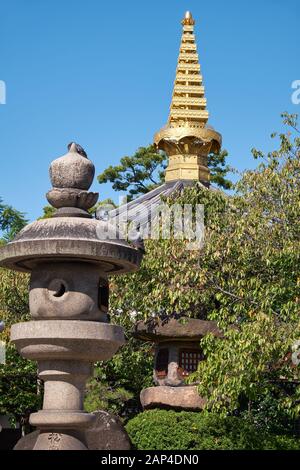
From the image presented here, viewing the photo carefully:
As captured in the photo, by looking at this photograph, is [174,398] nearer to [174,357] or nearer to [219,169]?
[174,357]

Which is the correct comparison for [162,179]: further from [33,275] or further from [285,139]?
[33,275]

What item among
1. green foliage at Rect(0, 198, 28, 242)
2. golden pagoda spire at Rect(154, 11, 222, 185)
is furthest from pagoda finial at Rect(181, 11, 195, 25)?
green foliage at Rect(0, 198, 28, 242)

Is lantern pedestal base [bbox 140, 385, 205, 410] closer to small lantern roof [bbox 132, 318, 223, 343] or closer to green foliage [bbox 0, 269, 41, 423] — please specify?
small lantern roof [bbox 132, 318, 223, 343]

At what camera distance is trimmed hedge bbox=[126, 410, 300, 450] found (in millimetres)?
15570

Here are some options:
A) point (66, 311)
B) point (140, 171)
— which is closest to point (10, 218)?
point (140, 171)

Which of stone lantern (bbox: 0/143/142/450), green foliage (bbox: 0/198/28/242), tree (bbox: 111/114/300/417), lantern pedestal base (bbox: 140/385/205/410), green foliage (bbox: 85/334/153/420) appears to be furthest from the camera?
green foliage (bbox: 0/198/28/242)

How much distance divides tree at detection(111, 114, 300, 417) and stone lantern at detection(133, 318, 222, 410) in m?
0.58

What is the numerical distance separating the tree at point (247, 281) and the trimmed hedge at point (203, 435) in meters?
0.80

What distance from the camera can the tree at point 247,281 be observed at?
522 inches

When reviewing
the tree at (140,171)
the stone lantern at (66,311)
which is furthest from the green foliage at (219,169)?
the stone lantern at (66,311)

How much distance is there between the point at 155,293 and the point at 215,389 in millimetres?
2756

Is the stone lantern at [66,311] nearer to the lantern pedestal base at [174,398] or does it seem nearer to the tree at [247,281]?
the tree at [247,281]

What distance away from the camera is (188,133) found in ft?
97.1

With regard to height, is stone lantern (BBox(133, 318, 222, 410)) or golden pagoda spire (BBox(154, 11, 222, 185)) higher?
golden pagoda spire (BBox(154, 11, 222, 185))
